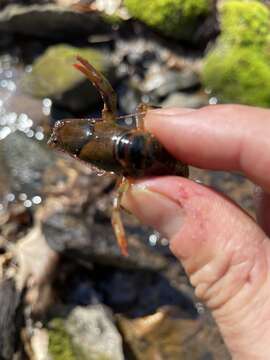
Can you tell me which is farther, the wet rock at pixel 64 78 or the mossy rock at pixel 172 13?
the mossy rock at pixel 172 13

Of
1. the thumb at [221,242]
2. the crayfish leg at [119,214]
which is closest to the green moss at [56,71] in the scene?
the crayfish leg at [119,214]

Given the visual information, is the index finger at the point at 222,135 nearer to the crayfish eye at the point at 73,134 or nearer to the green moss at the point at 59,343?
the crayfish eye at the point at 73,134

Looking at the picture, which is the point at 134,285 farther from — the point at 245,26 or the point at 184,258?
the point at 245,26

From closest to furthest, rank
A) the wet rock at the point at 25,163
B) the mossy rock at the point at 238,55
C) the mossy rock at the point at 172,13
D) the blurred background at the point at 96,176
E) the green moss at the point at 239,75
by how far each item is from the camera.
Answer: the blurred background at the point at 96,176 < the wet rock at the point at 25,163 < the green moss at the point at 239,75 < the mossy rock at the point at 238,55 < the mossy rock at the point at 172,13

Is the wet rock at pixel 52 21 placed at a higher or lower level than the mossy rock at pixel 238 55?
lower

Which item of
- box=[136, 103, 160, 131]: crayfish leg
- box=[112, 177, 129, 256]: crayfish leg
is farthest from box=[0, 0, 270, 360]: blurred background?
box=[136, 103, 160, 131]: crayfish leg

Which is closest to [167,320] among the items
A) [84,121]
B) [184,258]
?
[184,258]

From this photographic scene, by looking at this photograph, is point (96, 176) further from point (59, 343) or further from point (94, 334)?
point (59, 343)

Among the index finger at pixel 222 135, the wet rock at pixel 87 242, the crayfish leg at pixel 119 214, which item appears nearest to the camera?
the crayfish leg at pixel 119 214
